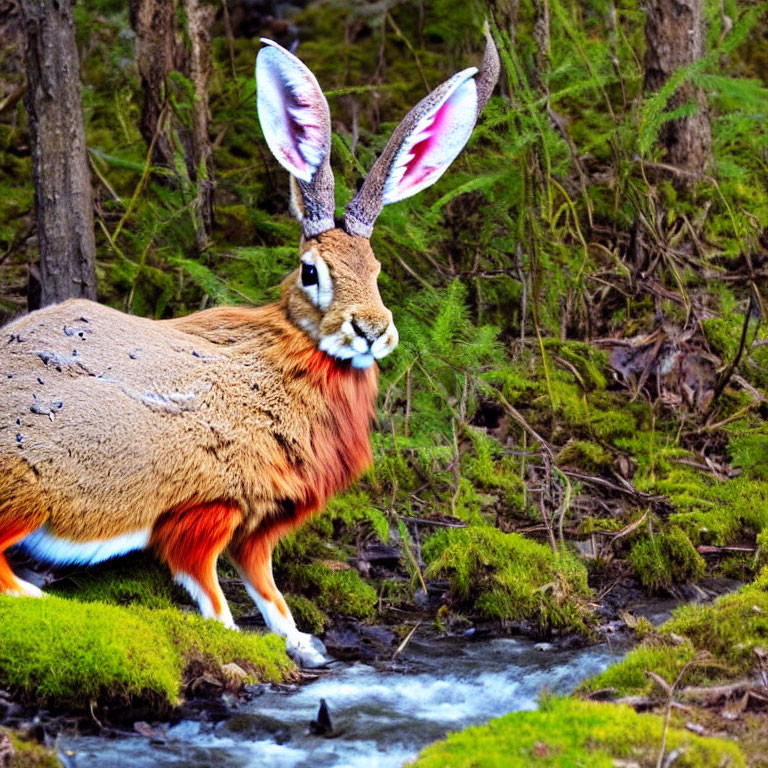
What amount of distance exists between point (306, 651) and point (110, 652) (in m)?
1.27

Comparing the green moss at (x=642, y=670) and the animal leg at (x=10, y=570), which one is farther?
the animal leg at (x=10, y=570)

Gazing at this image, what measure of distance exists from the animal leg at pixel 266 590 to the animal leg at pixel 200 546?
0.89ft

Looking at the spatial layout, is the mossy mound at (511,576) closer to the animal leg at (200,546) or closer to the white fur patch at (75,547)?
the animal leg at (200,546)

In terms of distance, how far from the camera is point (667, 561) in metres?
6.99

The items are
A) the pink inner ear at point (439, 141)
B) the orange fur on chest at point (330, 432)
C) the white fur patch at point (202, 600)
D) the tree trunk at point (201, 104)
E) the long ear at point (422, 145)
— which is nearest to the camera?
the white fur patch at point (202, 600)

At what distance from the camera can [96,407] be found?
19.0ft

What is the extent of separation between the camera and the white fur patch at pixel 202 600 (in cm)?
584

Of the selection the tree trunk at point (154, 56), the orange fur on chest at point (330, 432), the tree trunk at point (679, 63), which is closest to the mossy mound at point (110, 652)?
the orange fur on chest at point (330, 432)

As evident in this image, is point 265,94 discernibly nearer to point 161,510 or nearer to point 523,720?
point 161,510

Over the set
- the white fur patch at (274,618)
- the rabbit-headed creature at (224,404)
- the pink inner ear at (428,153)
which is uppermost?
the pink inner ear at (428,153)

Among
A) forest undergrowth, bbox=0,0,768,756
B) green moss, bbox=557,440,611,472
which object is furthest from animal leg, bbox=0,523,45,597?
green moss, bbox=557,440,611,472

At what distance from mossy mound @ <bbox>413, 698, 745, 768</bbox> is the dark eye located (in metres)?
2.70

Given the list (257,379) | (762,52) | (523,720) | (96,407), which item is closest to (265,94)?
(257,379)

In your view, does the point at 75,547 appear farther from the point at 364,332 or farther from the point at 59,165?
the point at 59,165
